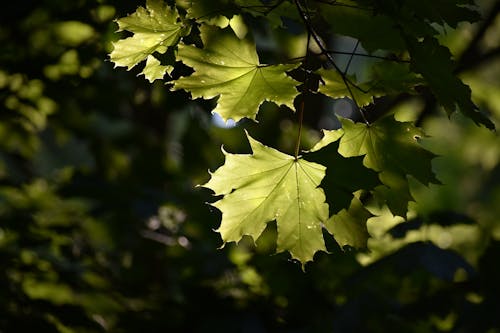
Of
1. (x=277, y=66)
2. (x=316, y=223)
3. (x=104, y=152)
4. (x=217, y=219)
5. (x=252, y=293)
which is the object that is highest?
(x=277, y=66)

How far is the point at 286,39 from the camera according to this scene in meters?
2.76

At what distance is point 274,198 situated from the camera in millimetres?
1201

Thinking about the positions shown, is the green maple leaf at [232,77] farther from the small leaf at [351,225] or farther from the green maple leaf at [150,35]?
the small leaf at [351,225]

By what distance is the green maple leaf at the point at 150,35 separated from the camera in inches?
43.0

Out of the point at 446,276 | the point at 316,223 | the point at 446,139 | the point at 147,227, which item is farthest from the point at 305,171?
the point at 446,139

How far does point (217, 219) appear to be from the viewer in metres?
2.17

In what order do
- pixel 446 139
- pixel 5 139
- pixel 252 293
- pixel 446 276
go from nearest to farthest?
pixel 446 276 < pixel 252 293 < pixel 5 139 < pixel 446 139

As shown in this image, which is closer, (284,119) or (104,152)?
(284,119)

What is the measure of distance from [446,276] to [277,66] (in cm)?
101

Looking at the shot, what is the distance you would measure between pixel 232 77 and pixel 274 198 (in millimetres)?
269

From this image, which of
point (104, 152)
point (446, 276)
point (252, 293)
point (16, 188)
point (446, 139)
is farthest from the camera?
point (446, 139)

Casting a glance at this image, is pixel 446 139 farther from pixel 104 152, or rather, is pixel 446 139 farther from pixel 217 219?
pixel 217 219

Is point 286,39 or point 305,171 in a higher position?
point 305,171

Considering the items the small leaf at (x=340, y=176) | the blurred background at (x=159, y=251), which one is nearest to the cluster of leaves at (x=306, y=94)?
the small leaf at (x=340, y=176)
